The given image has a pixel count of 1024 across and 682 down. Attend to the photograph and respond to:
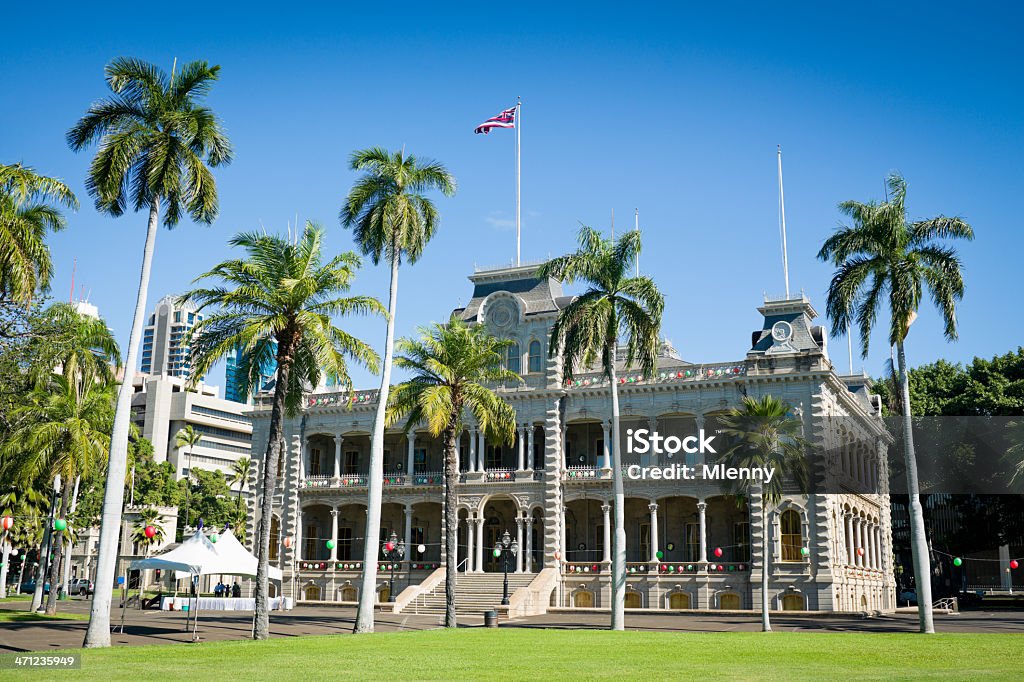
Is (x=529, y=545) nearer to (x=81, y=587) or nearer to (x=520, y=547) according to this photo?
(x=520, y=547)

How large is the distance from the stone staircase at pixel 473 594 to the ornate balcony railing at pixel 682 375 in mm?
10405

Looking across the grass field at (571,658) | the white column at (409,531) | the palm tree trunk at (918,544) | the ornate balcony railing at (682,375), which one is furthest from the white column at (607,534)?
the grass field at (571,658)

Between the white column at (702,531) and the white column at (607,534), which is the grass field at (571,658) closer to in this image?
the white column at (702,531)

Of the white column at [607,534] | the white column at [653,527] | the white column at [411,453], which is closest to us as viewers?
the white column at [653,527]

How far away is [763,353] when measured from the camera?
4797 centimetres

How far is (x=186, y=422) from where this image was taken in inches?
4953

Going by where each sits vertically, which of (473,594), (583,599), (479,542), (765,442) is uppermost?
(765,442)

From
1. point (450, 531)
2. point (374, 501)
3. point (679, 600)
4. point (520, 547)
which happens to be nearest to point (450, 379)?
point (450, 531)

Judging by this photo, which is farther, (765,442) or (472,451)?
(472,451)

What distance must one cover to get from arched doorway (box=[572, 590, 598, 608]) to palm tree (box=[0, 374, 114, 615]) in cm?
2339

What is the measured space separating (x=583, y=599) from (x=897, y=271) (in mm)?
23746

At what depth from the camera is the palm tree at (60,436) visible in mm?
37531

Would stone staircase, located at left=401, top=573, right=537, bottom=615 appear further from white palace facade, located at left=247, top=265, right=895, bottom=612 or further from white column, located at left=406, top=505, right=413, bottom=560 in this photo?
white column, located at left=406, top=505, right=413, bottom=560

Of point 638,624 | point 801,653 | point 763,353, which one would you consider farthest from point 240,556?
point 763,353
